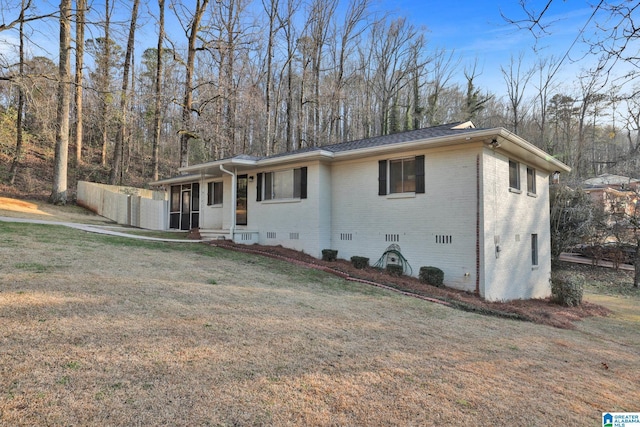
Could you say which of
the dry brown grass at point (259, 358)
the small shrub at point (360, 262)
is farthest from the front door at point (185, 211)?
the dry brown grass at point (259, 358)

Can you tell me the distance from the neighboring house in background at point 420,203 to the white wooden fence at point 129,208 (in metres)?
5.16

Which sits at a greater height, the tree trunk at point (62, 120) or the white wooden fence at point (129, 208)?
the tree trunk at point (62, 120)

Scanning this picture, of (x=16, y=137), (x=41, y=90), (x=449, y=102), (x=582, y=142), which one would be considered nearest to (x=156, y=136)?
(x=16, y=137)

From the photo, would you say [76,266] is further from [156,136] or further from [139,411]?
[156,136]

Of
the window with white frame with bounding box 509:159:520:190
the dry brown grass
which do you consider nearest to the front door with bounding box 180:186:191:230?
the dry brown grass

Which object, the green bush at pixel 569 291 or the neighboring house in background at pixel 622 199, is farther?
the neighboring house in background at pixel 622 199

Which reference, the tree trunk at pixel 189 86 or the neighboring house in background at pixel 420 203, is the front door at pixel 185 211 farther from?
the neighboring house in background at pixel 420 203

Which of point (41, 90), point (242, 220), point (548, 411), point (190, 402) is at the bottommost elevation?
point (548, 411)

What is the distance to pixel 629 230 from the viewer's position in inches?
682

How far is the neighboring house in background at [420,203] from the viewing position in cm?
920

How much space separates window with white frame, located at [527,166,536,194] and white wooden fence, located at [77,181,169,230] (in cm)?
1581

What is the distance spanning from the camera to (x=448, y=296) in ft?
27.7

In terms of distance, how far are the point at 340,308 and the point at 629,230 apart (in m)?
18.4

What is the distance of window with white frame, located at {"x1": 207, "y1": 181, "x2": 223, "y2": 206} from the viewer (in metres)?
15.3
